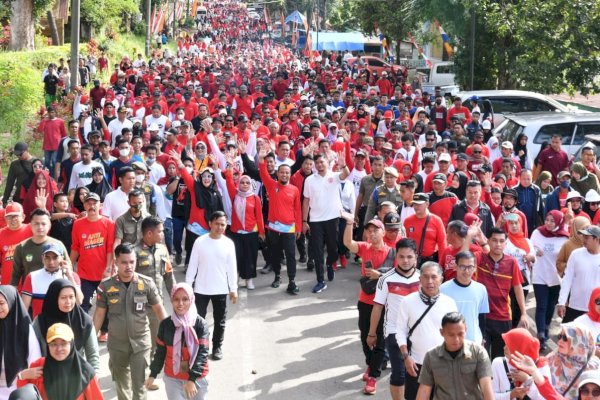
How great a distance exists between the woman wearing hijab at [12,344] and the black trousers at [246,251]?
5454 millimetres

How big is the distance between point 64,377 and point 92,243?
356 centimetres

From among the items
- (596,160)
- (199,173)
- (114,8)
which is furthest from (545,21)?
(114,8)

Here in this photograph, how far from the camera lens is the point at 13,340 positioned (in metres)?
6.60

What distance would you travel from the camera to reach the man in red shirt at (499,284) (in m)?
8.26

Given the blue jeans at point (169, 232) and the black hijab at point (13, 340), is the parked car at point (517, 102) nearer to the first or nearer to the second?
the blue jeans at point (169, 232)

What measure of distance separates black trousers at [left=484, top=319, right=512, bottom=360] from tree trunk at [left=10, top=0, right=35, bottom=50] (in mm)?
27056

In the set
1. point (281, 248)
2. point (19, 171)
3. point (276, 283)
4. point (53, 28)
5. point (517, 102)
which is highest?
point (53, 28)

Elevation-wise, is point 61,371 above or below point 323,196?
below

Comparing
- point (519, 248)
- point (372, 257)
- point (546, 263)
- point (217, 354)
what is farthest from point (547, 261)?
point (217, 354)

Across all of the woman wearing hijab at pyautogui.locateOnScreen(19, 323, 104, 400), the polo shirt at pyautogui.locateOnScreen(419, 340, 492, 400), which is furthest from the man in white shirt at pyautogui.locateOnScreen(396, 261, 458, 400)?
the woman wearing hijab at pyautogui.locateOnScreen(19, 323, 104, 400)

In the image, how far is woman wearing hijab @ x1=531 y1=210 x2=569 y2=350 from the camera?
990 centimetres

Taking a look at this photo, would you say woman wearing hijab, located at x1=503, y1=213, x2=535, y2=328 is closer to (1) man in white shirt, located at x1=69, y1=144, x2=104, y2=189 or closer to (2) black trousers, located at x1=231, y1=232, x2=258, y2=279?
(2) black trousers, located at x1=231, y1=232, x2=258, y2=279

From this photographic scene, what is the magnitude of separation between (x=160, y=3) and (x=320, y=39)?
1423 cm

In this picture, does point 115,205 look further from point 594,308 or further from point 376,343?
point 594,308
